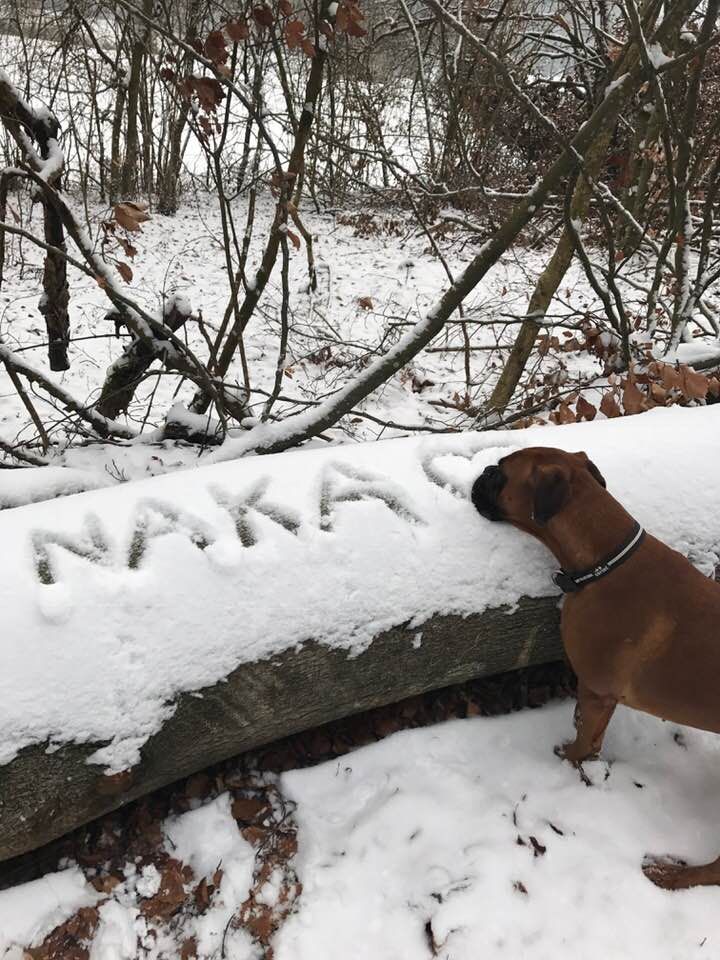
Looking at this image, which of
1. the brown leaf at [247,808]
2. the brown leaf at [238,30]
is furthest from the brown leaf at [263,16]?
the brown leaf at [247,808]

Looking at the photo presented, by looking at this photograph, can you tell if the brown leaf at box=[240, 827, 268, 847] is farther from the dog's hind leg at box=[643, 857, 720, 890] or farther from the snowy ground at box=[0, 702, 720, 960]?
the dog's hind leg at box=[643, 857, 720, 890]

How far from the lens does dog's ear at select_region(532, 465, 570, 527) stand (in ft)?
5.62

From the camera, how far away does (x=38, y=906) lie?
1.62 metres

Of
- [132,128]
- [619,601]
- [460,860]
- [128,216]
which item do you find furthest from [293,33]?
[132,128]

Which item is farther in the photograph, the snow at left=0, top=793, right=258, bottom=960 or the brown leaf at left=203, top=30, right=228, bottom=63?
the brown leaf at left=203, top=30, right=228, bottom=63

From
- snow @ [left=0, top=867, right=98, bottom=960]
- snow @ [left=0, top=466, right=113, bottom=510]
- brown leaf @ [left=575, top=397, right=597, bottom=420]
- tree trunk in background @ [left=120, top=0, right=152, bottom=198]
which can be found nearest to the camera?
snow @ [left=0, top=867, right=98, bottom=960]

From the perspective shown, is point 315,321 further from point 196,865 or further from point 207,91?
point 196,865

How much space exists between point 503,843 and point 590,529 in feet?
3.16

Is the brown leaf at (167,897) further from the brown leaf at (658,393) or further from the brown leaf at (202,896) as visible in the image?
the brown leaf at (658,393)

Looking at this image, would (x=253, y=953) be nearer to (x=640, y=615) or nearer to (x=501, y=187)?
(x=640, y=615)

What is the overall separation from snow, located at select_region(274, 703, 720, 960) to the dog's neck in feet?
2.44

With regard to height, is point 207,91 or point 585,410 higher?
point 207,91

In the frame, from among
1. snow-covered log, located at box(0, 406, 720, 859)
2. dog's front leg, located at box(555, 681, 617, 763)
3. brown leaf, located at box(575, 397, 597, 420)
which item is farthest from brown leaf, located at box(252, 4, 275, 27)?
dog's front leg, located at box(555, 681, 617, 763)

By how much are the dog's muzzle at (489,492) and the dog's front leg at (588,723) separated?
0.60m
